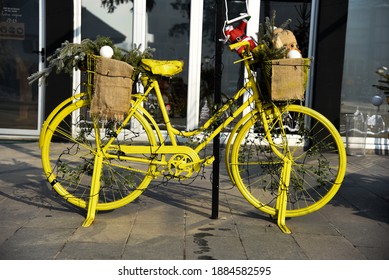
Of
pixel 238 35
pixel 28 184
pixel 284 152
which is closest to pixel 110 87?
pixel 238 35

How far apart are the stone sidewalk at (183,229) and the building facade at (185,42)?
278cm

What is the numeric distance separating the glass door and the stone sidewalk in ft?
9.29

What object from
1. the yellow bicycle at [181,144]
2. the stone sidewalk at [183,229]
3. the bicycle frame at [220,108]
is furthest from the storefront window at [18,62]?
the bicycle frame at [220,108]

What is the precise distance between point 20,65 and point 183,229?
526cm

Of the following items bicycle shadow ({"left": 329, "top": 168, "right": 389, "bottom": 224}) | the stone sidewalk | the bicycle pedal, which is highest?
the bicycle pedal

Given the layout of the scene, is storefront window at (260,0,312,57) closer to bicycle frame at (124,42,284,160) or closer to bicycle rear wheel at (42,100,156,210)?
bicycle frame at (124,42,284,160)

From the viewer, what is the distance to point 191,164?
3.60 m

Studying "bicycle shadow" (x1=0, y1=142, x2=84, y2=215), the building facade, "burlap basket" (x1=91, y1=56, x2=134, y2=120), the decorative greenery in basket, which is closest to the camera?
"burlap basket" (x1=91, y1=56, x2=134, y2=120)

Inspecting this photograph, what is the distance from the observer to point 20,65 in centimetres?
757

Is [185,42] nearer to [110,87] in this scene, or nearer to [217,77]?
[217,77]

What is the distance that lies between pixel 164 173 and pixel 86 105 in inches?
33.0

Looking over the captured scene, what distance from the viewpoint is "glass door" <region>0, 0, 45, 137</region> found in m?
7.45

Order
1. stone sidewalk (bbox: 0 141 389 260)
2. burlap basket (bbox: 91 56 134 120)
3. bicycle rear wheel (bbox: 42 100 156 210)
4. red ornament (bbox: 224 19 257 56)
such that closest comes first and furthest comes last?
stone sidewalk (bbox: 0 141 389 260) < burlap basket (bbox: 91 56 134 120) < red ornament (bbox: 224 19 257 56) < bicycle rear wheel (bbox: 42 100 156 210)

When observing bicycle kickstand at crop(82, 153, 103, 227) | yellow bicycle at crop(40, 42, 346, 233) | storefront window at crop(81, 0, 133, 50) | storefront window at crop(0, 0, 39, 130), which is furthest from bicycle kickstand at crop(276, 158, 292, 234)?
storefront window at crop(0, 0, 39, 130)
